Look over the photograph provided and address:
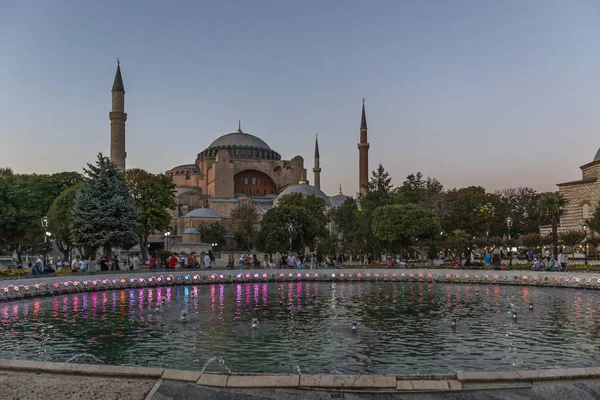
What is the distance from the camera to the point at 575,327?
36.1 ft

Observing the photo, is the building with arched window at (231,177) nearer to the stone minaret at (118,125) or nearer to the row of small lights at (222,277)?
the stone minaret at (118,125)

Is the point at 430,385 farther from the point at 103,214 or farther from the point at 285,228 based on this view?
the point at 285,228

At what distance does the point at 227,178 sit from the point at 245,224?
1612cm

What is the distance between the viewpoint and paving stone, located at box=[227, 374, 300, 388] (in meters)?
5.50

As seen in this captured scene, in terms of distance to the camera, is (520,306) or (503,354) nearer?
(503,354)

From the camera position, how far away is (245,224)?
53.2 metres

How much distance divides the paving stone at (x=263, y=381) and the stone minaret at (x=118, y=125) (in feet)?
142

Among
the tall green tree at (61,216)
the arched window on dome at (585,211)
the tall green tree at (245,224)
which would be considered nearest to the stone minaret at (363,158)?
the tall green tree at (245,224)

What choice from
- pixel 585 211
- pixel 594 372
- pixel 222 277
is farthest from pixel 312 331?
pixel 585 211

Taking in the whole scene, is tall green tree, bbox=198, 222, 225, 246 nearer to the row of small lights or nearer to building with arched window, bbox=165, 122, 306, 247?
building with arched window, bbox=165, 122, 306, 247

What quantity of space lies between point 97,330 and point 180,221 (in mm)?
48543

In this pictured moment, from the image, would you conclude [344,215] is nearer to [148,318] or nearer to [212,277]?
[212,277]

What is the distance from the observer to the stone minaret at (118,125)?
46969 mm

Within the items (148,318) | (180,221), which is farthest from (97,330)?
(180,221)
